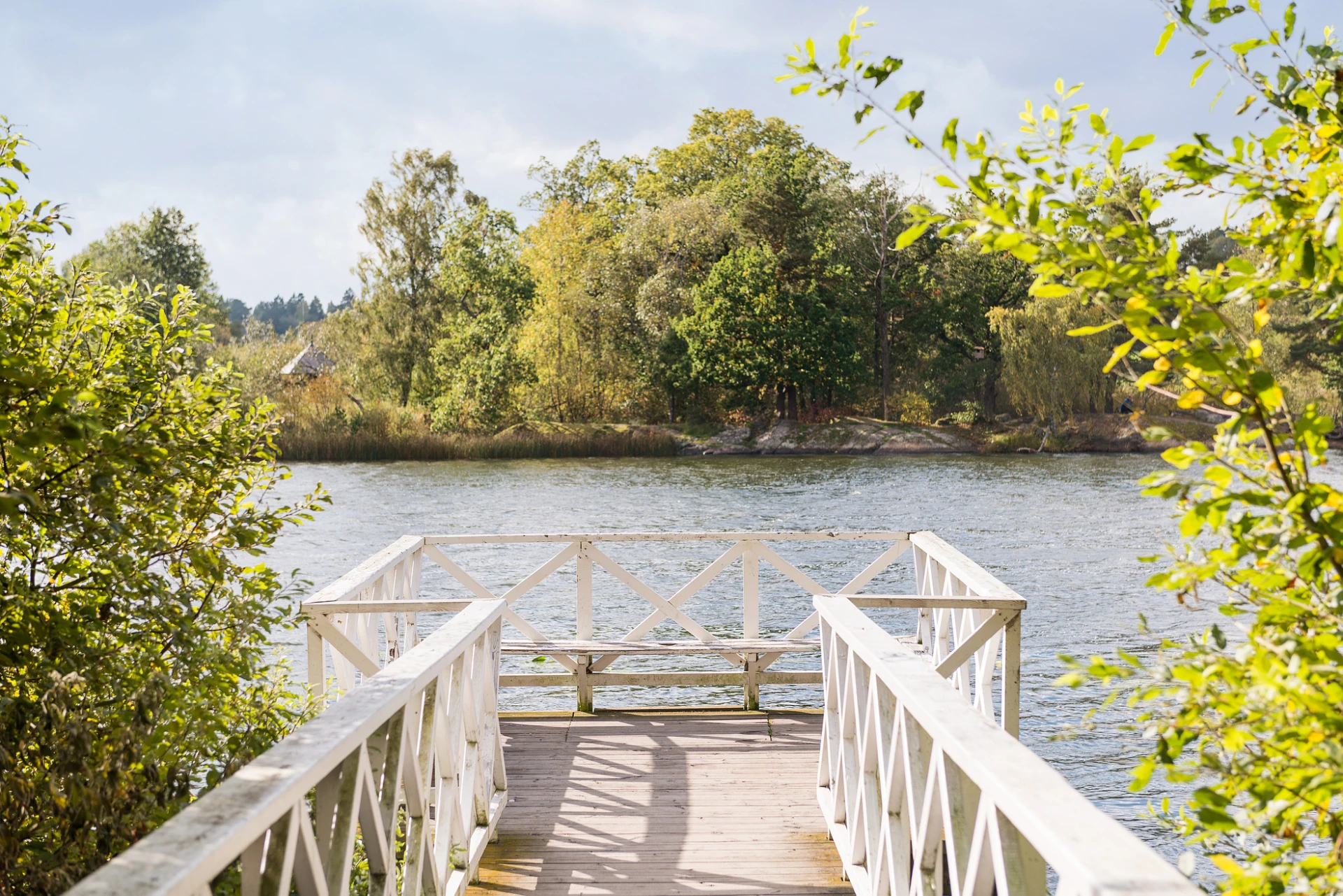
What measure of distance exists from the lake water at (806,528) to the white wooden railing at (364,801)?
3.88m

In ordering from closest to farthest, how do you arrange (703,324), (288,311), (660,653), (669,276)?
(660,653) → (703,324) → (669,276) → (288,311)

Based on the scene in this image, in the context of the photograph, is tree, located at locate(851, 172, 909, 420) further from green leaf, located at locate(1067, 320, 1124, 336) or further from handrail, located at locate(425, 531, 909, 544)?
green leaf, located at locate(1067, 320, 1124, 336)

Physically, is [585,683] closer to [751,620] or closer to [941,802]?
[751,620]

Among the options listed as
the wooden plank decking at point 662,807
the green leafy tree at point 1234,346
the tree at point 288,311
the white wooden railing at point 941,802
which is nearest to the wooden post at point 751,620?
the wooden plank decking at point 662,807

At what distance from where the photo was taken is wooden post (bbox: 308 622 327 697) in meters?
4.31

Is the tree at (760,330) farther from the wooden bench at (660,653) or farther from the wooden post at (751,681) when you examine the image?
the wooden post at (751,681)

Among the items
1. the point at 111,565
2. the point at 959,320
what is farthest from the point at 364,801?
the point at 959,320

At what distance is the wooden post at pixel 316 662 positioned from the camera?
4.31m

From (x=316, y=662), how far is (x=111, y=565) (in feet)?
6.44

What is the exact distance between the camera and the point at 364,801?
2.26 metres

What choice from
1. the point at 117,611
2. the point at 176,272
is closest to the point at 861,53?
the point at 117,611

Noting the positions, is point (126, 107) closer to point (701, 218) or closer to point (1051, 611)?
point (701, 218)

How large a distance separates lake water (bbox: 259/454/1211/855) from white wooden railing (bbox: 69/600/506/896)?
3883mm

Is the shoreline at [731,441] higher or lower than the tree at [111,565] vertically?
lower
